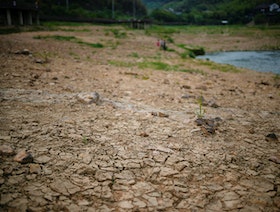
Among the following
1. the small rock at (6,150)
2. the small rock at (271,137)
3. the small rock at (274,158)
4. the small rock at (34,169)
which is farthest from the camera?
the small rock at (271,137)

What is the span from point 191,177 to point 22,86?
4.22 meters

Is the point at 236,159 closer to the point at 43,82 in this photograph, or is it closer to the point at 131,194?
the point at 131,194

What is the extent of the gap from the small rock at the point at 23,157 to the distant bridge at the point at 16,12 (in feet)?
78.7

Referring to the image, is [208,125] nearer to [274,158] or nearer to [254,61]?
[274,158]

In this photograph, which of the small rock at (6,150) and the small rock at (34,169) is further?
the small rock at (6,150)

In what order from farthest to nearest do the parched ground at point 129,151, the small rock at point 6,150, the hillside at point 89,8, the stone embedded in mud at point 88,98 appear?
the hillside at point 89,8 → the stone embedded in mud at point 88,98 → the small rock at point 6,150 → the parched ground at point 129,151

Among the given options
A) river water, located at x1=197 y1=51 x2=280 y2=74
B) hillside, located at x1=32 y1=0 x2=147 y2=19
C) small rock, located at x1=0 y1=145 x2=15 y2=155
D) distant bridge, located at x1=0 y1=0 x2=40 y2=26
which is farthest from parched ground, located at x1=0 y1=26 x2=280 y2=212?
hillside, located at x1=32 y1=0 x2=147 y2=19

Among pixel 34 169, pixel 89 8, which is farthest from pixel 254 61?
pixel 89 8

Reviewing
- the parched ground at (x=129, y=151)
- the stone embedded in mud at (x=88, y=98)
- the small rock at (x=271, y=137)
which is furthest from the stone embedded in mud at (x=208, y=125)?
the stone embedded in mud at (x=88, y=98)

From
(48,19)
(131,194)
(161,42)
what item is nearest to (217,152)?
(131,194)

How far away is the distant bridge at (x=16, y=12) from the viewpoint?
2162 cm

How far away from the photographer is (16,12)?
24.7 m

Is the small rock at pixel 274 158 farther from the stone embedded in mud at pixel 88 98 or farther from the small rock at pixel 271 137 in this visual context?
the stone embedded in mud at pixel 88 98

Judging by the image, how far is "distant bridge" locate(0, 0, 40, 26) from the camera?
2162 centimetres
